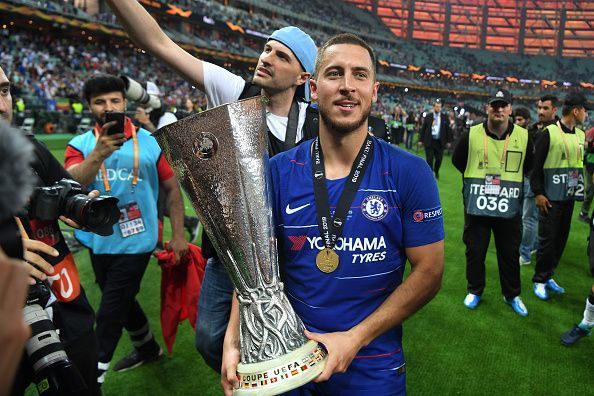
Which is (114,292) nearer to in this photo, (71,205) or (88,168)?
(88,168)

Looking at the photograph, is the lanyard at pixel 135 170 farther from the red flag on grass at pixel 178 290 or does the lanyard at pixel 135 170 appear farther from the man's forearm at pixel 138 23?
the man's forearm at pixel 138 23

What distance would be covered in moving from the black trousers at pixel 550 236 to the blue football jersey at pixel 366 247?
3.60 metres

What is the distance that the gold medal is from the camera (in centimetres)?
143

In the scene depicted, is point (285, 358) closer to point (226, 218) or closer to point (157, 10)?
point (226, 218)

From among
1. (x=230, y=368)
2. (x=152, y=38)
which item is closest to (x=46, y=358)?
(x=230, y=368)

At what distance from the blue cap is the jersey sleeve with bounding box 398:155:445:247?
0.90 meters

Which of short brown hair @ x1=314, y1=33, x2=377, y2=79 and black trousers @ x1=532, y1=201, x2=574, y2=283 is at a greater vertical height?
short brown hair @ x1=314, y1=33, x2=377, y2=79

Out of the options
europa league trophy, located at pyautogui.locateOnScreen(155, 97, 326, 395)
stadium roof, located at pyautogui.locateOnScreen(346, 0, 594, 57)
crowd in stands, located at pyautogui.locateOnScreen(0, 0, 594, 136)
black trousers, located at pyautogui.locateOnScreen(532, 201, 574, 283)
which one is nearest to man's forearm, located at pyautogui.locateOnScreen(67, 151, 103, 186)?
europa league trophy, located at pyautogui.locateOnScreen(155, 97, 326, 395)

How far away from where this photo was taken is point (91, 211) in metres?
1.46

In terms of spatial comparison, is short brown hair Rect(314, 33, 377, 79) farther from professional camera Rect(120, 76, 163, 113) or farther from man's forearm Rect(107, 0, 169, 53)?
professional camera Rect(120, 76, 163, 113)

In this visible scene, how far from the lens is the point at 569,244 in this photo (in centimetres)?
638

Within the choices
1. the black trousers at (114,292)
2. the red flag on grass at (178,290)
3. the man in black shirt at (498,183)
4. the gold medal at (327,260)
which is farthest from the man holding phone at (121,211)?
the man in black shirt at (498,183)

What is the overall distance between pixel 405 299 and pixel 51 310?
1290mm

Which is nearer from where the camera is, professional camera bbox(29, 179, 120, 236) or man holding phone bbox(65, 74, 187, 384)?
professional camera bbox(29, 179, 120, 236)
